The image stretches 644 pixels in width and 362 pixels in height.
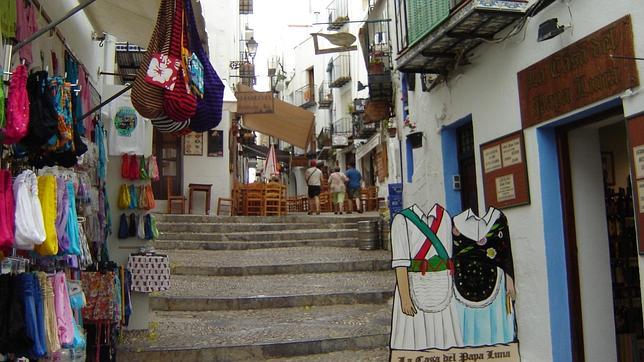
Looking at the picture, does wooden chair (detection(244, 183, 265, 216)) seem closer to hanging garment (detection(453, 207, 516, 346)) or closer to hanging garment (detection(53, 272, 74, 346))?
hanging garment (detection(453, 207, 516, 346))

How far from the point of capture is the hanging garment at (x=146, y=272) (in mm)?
6156

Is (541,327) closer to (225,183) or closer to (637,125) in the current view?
(637,125)

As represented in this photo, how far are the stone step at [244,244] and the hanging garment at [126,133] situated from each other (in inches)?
213

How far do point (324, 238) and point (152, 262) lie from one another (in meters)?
6.66

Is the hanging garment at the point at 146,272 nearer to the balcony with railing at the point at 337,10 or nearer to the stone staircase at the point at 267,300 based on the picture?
the stone staircase at the point at 267,300

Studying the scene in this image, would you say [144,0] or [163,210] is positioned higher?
[144,0]

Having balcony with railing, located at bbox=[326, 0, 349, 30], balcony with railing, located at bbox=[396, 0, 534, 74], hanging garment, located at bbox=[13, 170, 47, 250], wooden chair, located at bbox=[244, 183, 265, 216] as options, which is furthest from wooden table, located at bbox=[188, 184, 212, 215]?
Answer: balcony with railing, located at bbox=[326, 0, 349, 30]

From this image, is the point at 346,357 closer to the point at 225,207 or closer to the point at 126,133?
the point at 126,133

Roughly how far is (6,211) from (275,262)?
278 inches

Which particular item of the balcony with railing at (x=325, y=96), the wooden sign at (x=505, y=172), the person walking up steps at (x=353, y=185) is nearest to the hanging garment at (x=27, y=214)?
the wooden sign at (x=505, y=172)

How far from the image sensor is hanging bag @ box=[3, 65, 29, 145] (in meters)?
3.13

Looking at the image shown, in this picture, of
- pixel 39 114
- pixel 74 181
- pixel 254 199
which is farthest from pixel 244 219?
pixel 39 114

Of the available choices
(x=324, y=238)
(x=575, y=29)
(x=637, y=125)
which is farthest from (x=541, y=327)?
(x=324, y=238)

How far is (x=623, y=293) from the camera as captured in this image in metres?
5.50
